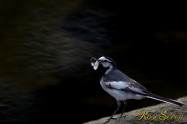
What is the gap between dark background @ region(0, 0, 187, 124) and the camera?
10742 mm

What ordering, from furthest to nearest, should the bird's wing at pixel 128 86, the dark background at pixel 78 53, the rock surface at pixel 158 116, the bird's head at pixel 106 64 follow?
the dark background at pixel 78 53 → the bird's head at pixel 106 64 → the rock surface at pixel 158 116 → the bird's wing at pixel 128 86

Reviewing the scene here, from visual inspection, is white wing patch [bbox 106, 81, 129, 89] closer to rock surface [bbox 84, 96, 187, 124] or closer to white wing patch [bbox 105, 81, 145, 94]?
white wing patch [bbox 105, 81, 145, 94]

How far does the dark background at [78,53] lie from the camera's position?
35.2ft

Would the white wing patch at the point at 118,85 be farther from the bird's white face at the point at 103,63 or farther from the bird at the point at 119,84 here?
the bird's white face at the point at 103,63

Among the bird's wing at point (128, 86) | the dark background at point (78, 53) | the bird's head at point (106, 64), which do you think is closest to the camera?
the bird's wing at point (128, 86)

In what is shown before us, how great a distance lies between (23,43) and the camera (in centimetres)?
1289

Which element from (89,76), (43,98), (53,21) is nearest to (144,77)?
(89,76)

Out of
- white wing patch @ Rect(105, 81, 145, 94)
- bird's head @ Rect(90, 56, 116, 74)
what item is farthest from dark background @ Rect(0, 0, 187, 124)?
white wing patch @ Rect(105, 81, 145, 94)

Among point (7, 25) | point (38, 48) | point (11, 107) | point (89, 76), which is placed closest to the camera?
point (11, 107)

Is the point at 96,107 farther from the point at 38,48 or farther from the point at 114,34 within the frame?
the point at 114,34

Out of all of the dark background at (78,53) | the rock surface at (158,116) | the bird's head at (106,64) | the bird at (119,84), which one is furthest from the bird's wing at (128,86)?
the dark background at (78,53)

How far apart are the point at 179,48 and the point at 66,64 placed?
2818 millimetres

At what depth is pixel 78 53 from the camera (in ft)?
41.4

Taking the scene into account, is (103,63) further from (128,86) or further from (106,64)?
(128,86)
